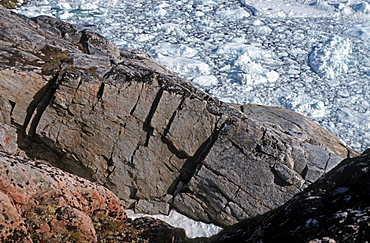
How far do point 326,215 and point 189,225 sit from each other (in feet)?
19.5

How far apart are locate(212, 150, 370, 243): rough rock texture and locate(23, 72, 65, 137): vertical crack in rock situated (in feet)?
19.9

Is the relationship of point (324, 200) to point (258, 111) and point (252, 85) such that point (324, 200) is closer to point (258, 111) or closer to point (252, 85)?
point (258, 111)

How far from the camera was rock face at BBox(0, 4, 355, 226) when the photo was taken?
8852mm

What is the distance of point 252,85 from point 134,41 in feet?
21.4

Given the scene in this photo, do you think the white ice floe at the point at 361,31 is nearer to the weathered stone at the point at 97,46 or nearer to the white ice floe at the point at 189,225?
the weathered stone at the point at 97,46

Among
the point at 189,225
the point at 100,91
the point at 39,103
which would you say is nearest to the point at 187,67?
the point at 100,91

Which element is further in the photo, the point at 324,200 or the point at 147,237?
the point at 147,237

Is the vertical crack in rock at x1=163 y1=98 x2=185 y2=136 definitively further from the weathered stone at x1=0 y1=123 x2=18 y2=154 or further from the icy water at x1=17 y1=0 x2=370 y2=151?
the icy water at x1=17 y1=0 x2=370 y2=151

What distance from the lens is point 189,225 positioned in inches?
361

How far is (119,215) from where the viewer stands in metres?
5.62

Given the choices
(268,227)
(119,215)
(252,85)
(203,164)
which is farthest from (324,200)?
(252,85)

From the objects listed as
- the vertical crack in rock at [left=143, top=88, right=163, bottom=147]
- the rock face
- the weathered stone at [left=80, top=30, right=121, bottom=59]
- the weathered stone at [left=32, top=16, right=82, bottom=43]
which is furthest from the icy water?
the vertical crack in rock at [left=143, top=88, right=163, bottom=147]

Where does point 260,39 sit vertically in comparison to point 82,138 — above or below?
above

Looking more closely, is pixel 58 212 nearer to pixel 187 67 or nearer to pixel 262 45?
pixel 187 67
